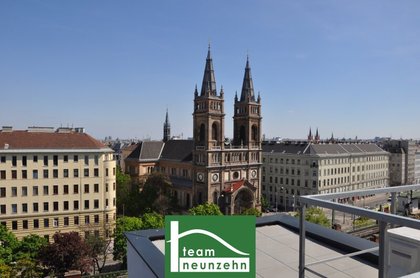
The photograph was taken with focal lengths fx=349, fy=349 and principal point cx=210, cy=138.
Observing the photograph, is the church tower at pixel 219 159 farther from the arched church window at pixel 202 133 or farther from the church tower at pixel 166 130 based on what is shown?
the church tower at pixel 166 130

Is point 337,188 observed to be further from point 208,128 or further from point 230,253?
point 230,253

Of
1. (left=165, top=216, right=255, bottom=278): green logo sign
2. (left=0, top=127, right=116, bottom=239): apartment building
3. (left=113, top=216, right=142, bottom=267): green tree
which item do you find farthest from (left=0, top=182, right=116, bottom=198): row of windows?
(left=165, top=216, right=255, bottom=278): green logo sign

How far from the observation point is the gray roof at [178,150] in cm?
7850

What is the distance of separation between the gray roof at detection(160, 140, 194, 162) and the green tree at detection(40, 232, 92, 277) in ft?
147

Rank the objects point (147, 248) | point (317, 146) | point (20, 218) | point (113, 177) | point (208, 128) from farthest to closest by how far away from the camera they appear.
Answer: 1. point (317, 146)
2. point (208, 128)
3. point (113, 177)
4. point (20, 218)
5. point (147, 248)

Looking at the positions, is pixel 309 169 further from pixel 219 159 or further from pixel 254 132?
pixel 219 159

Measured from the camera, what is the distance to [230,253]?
769 centimetres

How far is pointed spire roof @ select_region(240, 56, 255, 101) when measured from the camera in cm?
7625

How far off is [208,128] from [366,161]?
177 feet

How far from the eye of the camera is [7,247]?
36.8 m

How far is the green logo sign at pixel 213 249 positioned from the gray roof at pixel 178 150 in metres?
68.7

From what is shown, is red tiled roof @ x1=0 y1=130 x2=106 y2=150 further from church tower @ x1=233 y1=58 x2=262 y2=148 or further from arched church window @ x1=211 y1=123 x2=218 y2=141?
church tower @ x1=233 y1=58 x2=262 y2=148

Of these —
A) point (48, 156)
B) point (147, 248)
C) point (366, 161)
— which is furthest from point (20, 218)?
point (366, 161)

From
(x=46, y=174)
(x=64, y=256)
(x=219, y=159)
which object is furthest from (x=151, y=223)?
(x=219, y=159)
